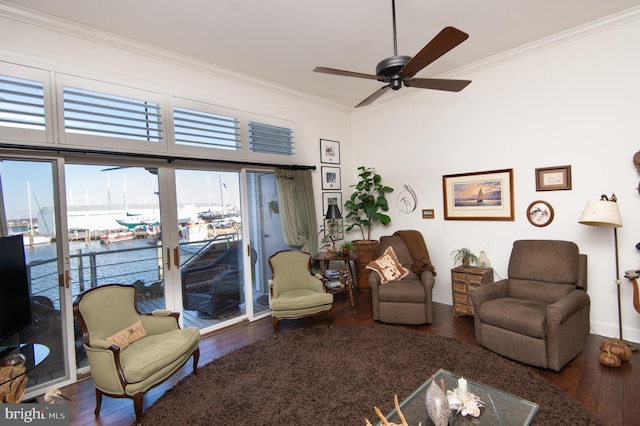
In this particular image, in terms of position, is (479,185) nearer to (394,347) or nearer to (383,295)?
(383,295)

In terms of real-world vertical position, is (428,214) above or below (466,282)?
above

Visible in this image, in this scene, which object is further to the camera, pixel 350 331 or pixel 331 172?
pixel 331 172

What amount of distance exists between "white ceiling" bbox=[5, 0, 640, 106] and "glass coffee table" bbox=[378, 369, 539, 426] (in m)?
3.08

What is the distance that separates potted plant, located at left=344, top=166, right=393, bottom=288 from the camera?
501 cm

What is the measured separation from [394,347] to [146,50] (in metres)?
4.10

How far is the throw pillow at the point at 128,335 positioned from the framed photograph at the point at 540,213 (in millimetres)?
4375

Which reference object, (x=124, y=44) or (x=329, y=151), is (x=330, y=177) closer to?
(x=329, y=151)

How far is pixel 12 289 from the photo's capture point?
2.19 meters

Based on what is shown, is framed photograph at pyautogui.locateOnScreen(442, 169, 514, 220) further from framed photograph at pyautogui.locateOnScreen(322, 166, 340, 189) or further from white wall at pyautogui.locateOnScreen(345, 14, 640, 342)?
framed photograph at pyautogui.locateOnScreen(322, 166, 340, 189)

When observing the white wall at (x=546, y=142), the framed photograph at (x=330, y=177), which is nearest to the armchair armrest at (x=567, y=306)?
the white wall at (x=546, y=142)

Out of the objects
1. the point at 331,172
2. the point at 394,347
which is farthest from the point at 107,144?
the point at 394,347

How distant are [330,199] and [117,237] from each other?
3.12 meters

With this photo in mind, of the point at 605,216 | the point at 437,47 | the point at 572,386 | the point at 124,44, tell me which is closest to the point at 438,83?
the point at 437,47

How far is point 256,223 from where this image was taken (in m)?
4.34
